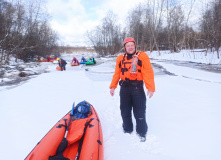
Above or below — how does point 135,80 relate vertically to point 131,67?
below

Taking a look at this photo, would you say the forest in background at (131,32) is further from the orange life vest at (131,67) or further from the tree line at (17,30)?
the orange life vest at (131,67)

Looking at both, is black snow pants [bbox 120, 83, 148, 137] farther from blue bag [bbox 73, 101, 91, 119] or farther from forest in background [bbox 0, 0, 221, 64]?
forest in background [bbox 0, 0, 221, 64]

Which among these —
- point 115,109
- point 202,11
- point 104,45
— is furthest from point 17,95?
point 104,45

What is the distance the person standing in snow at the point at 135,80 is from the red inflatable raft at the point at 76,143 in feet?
2.04

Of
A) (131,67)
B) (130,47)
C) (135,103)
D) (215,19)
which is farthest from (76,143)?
(215,19)

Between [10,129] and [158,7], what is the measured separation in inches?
969

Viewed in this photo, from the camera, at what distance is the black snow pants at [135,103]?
205cm

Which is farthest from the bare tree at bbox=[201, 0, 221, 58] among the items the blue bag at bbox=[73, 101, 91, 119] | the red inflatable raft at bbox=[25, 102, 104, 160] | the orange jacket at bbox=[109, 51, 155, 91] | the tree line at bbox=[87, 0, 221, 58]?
the red inflatable raft at bbox=[25, 102, 104, 160]

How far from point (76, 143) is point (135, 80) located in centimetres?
134

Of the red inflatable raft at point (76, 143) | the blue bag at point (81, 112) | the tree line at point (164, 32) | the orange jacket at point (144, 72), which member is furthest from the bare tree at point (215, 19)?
the red inflatable raft at point (76, 143)

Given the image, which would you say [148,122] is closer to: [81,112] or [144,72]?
[144,72]

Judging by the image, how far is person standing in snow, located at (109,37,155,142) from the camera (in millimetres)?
1955

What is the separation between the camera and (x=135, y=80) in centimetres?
203

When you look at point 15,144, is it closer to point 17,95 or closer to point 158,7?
point 17,95
